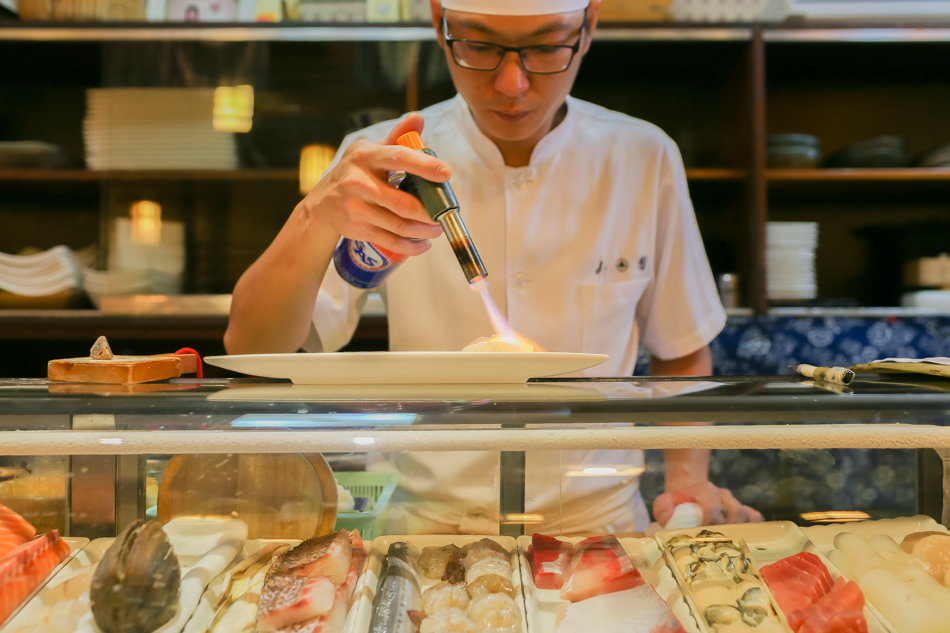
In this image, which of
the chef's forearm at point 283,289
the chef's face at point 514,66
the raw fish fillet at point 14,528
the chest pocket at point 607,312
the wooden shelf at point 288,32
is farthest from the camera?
the wooden shelf at point 288,32

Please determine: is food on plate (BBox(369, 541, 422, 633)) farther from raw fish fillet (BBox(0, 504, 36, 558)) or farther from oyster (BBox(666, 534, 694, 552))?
raw fish fillet (BBox(0, 504, 36, 558))

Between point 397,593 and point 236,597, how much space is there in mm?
187

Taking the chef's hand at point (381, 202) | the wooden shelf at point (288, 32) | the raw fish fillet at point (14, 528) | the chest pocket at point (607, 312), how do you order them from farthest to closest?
the wooden shelf at point (288, 32) → the chest pocket at point (607, 312) → the chef's hand at point (381, 202) → the raw fish fillet at point (14, 528)

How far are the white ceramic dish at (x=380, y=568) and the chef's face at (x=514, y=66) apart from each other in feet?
3.16

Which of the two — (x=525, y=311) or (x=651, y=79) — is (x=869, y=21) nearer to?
(x=651, y=79)

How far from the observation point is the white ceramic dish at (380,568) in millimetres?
714

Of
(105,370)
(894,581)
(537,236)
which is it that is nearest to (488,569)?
(894,581)

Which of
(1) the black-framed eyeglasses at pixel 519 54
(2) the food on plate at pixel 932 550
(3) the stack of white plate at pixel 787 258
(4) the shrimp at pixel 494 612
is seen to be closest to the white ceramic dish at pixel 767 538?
(2) the food on plate at pixel 932 550

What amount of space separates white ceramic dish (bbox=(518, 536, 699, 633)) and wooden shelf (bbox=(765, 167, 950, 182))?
8.13ft

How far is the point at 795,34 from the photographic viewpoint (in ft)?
9.34

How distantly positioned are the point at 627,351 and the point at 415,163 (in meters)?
1.15

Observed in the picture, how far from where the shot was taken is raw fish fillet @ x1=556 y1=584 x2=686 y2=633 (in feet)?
2.32

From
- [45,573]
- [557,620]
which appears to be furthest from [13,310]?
[557,620]

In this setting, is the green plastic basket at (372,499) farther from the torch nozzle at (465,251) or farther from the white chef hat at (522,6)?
the white chef hat at (522,6)
